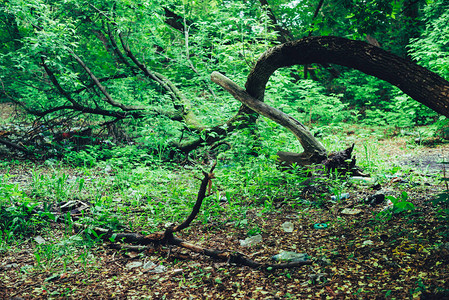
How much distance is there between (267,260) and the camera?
89.5 inches

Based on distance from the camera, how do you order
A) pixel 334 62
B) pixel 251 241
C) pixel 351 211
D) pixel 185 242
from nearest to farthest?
pixel 185 242
pixel 251 241
pixel 351 211
pixel 334 62

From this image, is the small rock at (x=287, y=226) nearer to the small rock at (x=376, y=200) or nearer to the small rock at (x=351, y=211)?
the small rock at (x=351, y=211)

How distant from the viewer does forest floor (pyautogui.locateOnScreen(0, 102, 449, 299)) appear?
6.05 ft

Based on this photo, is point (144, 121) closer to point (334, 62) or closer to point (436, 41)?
point (334, 62)

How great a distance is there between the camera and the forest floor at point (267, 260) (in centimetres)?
184

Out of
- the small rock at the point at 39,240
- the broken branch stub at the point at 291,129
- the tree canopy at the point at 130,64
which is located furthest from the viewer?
the tree canopy at the point at 130,64

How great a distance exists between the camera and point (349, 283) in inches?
72.4

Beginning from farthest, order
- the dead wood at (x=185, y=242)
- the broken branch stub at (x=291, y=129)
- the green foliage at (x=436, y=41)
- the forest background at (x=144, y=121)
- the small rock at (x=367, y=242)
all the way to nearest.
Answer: the green foliage at (x=436, y=41) < the broken branch stub at (x=291, y=129) < the forest background at (x=144, y=121) < the small rock at (x=367, y=242) < the dead wood at (x=185, y=242)

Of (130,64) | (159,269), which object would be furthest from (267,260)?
(130,64)

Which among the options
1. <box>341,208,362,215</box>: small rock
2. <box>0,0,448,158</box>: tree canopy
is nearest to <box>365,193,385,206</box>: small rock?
<box>341,208,362,215</box>: small rock

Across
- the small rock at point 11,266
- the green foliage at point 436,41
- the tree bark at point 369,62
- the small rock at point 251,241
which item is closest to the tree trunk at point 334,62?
the tree bark at point 369,62

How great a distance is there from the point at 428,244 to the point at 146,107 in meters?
5.23

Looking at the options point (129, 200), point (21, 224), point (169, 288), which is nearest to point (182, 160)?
point (129, 200)

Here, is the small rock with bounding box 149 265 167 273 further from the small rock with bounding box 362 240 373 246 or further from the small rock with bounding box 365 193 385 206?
the small rock with bounding box 365 193 385 206
